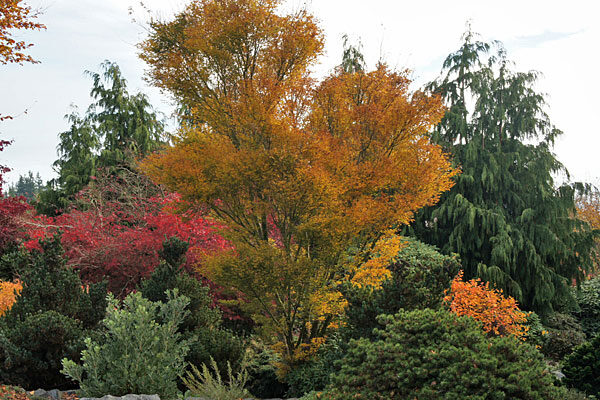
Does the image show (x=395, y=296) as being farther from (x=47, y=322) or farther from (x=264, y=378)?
(x=47, y=322)

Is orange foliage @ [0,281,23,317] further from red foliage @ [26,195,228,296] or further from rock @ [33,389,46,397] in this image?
rock @ [33,389,46,397]

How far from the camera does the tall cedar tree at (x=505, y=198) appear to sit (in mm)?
13297

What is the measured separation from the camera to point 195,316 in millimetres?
7996

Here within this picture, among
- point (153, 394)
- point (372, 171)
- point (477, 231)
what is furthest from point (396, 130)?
point (477, 231)

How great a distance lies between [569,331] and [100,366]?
38.1 ft

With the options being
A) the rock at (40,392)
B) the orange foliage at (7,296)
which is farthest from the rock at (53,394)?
the orange foliage at (7,296)

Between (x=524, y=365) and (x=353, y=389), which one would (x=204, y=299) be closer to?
(x=353, y=389)

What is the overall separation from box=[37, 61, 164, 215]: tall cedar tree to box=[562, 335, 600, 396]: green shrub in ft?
59.0

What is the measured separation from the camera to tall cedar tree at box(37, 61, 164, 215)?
67.4 ft

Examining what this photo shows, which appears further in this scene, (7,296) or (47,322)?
(7,296)

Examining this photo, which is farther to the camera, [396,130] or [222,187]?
[396,130]

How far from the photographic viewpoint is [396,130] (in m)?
7.91

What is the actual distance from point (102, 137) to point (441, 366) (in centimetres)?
2065

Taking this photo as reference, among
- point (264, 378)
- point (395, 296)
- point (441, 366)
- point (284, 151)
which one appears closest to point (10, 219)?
point (264, 378)
